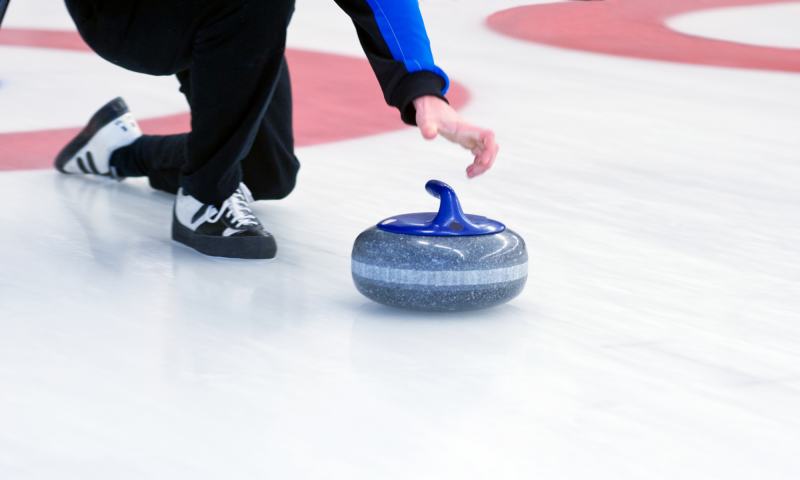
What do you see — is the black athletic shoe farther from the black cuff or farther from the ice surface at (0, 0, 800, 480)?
the black cuff

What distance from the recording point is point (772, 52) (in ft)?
15.3

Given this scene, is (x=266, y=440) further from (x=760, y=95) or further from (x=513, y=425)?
(x=760, y=95)

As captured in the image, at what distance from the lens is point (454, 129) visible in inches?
45.1

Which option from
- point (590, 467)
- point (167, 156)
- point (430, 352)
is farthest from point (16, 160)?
point (590, 467)

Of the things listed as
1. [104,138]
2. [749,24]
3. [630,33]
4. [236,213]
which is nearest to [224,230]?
[236,213]

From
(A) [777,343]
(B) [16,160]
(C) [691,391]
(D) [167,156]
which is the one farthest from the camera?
(B) [16,160]

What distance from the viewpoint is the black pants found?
1437mm

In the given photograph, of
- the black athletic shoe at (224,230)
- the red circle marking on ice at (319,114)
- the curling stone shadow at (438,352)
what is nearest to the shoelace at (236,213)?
the black athletic shoe at (224,230)

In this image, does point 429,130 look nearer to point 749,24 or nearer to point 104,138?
point 104,138

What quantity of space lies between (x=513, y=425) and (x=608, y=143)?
176 centimetres

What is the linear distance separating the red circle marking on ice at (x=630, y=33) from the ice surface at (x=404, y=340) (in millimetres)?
2292

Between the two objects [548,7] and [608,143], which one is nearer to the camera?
[608,143]

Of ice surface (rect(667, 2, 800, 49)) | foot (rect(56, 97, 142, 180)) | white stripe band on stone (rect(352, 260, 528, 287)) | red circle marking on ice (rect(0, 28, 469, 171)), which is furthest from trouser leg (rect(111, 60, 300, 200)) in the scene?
ice surface (rect(667, 2, 800, 49))

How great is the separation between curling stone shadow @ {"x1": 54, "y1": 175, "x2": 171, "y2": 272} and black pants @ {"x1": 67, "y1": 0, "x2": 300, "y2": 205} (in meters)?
0.15
